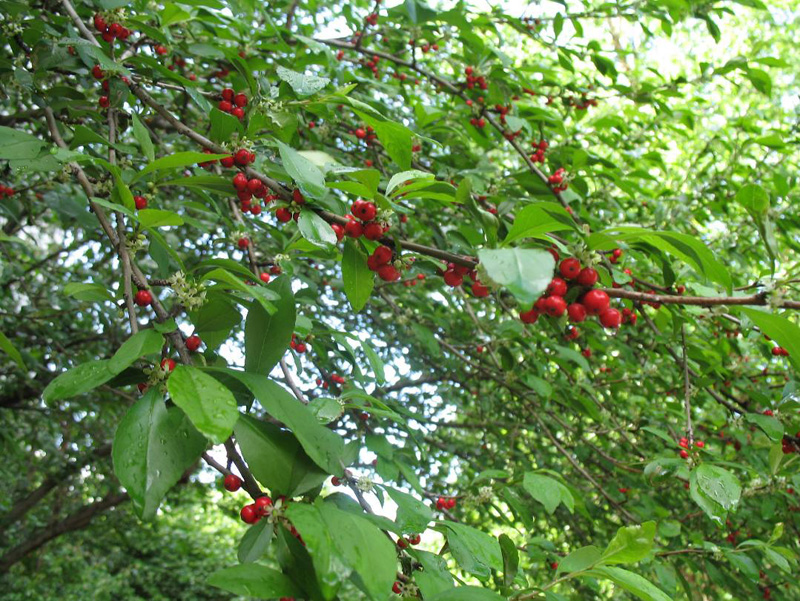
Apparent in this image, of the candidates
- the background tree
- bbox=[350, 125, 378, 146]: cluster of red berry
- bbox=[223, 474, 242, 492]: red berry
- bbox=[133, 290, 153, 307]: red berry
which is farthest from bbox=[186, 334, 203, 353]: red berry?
bbox=[350, 125, 378, 146]: cluster of red berry

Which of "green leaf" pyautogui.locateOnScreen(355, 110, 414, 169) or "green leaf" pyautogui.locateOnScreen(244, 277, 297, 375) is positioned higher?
"green leaf" pyautogui.locateOnScreen(355, 110, 414, 169)

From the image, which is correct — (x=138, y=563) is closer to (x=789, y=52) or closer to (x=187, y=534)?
(x=187, y=534)

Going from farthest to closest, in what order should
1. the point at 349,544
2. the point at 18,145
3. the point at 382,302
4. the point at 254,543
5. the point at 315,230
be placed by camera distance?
1. the point at 382,302
2. the point at 18,145
3. the point at 315,230
4. the point at 254,543
5. the point at 349,544

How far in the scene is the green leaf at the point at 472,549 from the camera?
4.44ft

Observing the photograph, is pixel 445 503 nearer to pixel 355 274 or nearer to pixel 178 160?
pixel 355 274

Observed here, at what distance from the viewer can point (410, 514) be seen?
55.6 inches

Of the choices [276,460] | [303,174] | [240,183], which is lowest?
[276,460]

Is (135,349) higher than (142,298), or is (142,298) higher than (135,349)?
(142,298)

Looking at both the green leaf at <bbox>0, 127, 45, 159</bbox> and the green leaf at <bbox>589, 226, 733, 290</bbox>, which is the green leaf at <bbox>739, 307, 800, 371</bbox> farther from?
the green leaf at <bbox>0, 127, 45, 159</bbox>

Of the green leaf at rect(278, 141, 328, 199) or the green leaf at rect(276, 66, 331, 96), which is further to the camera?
the green leaf at rect(276, 66, 331, 96)

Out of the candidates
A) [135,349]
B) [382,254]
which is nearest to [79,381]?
[135,349]

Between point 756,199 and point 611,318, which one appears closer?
point 611,318

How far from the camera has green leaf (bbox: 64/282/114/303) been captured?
140 cm

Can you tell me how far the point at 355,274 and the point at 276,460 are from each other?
51 centimetres
